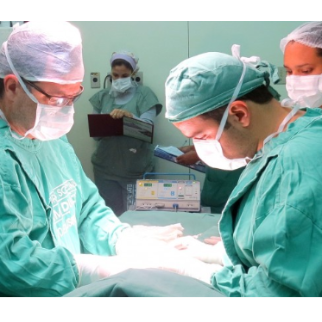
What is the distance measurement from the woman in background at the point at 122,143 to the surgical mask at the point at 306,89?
1.28 m

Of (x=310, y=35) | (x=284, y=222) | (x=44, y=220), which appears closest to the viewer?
(x=284, y=222)

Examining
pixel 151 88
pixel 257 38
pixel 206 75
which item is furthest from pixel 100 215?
pixel 257 38

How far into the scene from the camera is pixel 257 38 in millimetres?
3330

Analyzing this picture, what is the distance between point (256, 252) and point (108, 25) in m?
2.98

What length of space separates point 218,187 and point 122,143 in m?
1.00

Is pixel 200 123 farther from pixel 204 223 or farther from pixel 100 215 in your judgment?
pixel 204 223

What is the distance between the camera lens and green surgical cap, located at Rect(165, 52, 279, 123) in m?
1.24

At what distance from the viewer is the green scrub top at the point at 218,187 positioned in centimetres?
265

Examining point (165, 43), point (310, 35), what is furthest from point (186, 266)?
point (165, 43)

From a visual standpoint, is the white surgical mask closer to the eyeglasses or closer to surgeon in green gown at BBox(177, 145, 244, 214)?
the eyeglasses

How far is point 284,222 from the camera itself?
0.93 meters

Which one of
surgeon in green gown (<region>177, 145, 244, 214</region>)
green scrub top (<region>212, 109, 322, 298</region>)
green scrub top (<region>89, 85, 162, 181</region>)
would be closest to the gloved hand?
green scrub top (<region>212, 109, 322, 298</region>)

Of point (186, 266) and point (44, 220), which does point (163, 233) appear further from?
point (44, 220)

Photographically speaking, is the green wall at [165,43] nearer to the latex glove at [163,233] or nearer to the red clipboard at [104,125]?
the red clipboard at [104,125]
